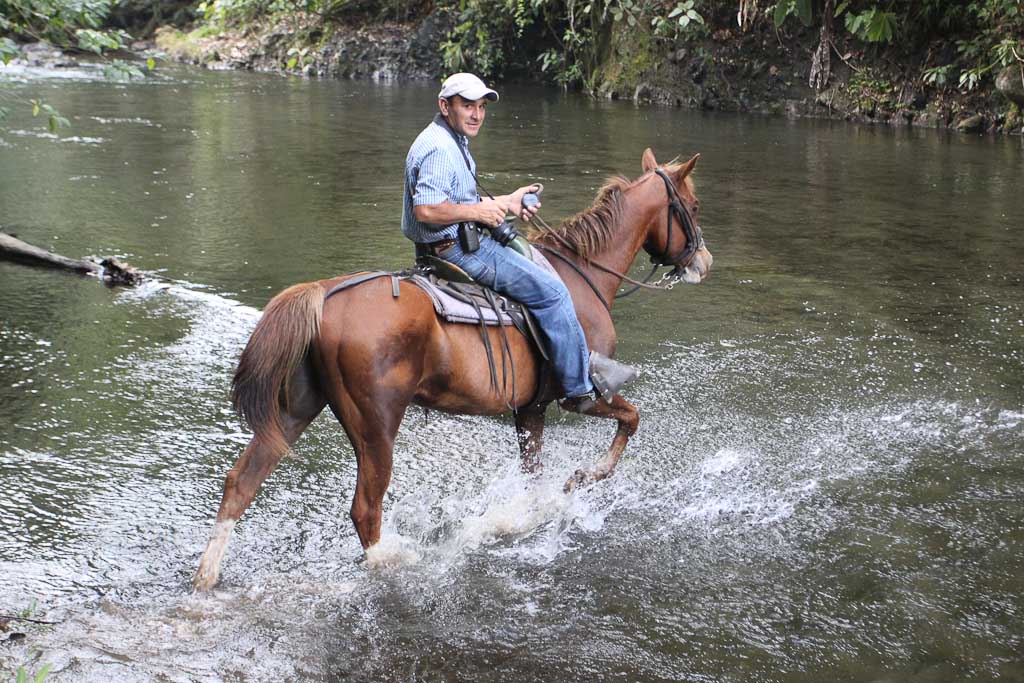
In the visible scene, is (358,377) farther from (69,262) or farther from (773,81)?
(773,81)

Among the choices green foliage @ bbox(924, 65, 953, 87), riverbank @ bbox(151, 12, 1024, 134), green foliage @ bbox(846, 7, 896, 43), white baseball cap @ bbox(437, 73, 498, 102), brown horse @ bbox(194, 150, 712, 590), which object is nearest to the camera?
brown horse @ bbox(194, 150, 712, 590)

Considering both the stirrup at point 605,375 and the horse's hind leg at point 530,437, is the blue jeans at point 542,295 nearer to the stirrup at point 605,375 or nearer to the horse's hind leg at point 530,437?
the stirrup at point 605,375

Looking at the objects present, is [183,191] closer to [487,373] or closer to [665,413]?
[665,413]

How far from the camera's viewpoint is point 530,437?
19.6ft

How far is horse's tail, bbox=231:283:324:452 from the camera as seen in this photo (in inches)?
179

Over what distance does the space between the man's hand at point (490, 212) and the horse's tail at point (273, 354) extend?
0.92 metres

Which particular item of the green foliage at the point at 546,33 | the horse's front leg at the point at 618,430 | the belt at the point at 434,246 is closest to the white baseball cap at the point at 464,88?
the belt at the point at 434,246

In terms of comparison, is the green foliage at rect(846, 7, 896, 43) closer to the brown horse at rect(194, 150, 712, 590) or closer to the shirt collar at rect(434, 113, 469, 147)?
the shirt collar at rect(434, 113, 469, 147)

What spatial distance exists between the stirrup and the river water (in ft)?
2.25

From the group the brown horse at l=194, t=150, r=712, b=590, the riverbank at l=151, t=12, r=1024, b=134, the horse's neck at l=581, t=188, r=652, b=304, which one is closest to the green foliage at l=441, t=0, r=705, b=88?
the riverbank at l=151, t=12, r=1024, b=134

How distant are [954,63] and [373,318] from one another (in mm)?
19815

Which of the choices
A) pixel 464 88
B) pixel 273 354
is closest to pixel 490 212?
pixel 464 88

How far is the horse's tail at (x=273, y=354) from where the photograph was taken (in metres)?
4.54

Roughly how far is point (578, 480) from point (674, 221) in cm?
163
